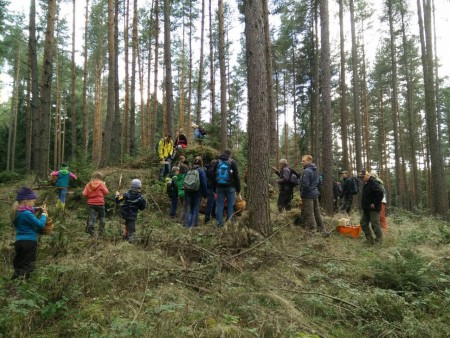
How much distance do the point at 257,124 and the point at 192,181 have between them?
7.87 feet

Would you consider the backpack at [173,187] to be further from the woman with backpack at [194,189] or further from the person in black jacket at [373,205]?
the person in black jacket at [373,205]

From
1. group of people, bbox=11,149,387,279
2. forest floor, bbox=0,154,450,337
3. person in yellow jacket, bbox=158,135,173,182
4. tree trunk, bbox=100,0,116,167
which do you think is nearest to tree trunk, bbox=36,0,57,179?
tree trunk, bbox=100,0,116,167

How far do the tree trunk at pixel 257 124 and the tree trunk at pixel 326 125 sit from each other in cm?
423

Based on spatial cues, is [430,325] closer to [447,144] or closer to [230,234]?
[230,234]

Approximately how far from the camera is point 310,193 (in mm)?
8047

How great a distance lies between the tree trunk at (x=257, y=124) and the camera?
6559 millimetres

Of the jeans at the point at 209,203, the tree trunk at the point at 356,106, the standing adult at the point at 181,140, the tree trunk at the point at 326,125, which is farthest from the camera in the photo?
the tree trunk at the point at 356,106

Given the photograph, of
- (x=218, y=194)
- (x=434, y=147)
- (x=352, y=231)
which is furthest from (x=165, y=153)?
(x=434, y=147)

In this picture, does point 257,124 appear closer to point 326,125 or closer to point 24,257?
point 326,125

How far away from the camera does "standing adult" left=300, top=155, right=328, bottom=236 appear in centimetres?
800

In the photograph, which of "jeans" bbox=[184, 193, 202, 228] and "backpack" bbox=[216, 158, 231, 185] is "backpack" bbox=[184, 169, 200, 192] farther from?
"backpack" bbox=[216, 158, 231, 185]

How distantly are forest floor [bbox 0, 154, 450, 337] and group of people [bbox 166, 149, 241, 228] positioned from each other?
52.8 inches

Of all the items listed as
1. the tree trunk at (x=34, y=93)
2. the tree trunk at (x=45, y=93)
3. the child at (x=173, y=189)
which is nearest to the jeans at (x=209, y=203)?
the child at (x=173, y=189)

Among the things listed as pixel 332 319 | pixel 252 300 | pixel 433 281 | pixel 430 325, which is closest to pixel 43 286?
pixel 252 300
